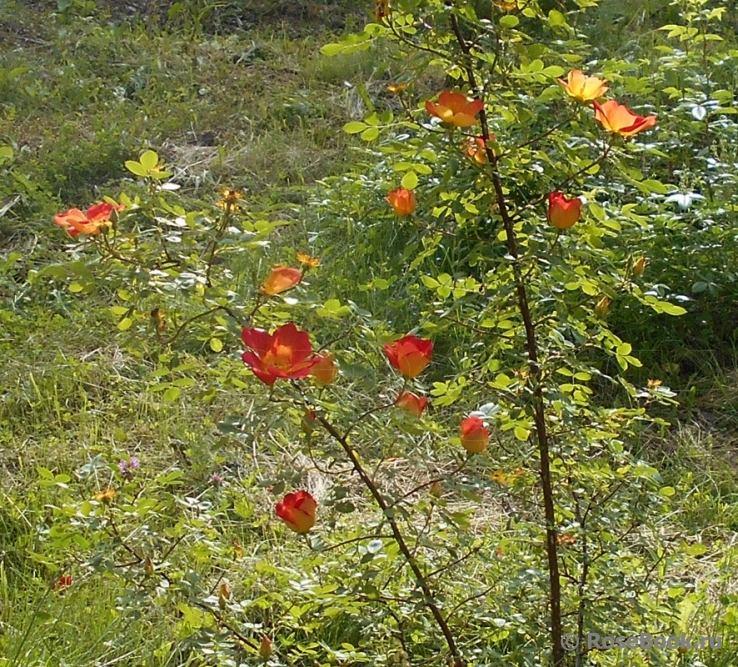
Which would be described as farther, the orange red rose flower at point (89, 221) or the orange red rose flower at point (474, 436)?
the orange red rose flower at point (474, 436)

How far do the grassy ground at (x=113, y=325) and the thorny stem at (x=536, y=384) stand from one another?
0.58 ft

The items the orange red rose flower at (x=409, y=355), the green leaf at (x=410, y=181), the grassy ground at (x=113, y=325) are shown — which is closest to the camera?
the orange red rose flower at (x=409, y=355)

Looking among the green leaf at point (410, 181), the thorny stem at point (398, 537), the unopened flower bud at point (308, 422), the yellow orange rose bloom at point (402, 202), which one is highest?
the green leaf at point (410, 181)

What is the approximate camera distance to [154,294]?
1080 mm

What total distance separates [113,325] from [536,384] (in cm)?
197

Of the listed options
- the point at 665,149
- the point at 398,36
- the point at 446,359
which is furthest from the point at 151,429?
the point at 665,149

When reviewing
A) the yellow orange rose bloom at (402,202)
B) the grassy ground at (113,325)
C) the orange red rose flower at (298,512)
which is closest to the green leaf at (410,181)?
the yellow orange rose bloom at (402,202)

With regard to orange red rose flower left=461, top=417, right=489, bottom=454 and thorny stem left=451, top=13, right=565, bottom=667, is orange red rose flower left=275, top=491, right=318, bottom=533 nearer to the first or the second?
orange red rose flower left=461, top=417, right=489, bottom=454

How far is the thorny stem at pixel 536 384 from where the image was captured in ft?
3.75

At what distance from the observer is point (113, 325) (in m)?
2.88

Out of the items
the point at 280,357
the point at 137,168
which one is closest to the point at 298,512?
the point at 280,357

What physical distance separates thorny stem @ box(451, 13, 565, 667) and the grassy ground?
18 centimetres

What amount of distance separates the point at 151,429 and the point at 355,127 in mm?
1484

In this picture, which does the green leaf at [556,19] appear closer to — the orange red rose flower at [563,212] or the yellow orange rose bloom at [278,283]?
the orange red rose flower at [563,212]
